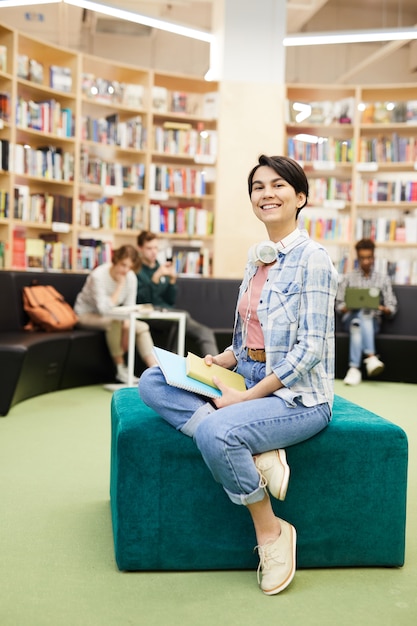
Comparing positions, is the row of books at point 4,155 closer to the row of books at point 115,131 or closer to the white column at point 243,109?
the row of books at point 115,131

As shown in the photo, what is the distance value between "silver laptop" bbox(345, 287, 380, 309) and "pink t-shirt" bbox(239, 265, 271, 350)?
4.37 m

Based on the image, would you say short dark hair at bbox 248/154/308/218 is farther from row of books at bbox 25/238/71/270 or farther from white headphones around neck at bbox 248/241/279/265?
row of books at bbox 25/238/71/270

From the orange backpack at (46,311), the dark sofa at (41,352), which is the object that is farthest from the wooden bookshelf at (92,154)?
the orange backpack at (46,311)

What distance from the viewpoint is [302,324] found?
2092mm

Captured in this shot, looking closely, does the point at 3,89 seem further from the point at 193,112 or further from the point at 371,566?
the point at 371,566

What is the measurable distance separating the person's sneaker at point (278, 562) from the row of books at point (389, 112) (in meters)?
6.47

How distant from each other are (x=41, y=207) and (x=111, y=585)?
17.1 ft

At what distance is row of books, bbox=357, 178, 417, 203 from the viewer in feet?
25.4

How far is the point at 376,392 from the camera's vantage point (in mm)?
5844

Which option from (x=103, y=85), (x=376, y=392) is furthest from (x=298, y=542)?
(x=103, y=85)

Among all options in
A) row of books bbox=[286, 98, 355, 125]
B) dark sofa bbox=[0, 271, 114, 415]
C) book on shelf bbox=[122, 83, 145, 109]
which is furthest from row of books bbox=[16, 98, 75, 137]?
row of books bbox=[286, 98, 355, 125]

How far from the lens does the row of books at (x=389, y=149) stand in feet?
25.3

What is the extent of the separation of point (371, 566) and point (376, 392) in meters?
3.74

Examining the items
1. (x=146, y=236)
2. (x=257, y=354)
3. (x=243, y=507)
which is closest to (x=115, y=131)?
(x=146, y=236)
